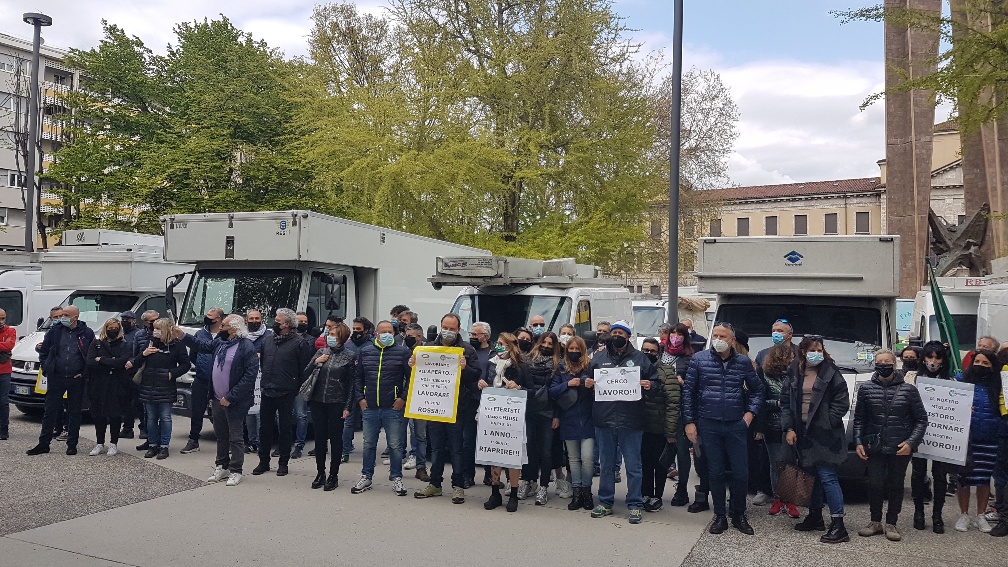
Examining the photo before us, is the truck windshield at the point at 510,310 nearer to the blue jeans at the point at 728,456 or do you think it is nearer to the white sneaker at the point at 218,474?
the white sneaker at the point at 218,474

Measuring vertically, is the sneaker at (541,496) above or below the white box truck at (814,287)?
below

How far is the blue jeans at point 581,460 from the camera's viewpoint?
902 cm

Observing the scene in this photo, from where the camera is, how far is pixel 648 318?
2202 cm

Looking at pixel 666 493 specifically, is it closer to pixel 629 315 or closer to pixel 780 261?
pixel 780 261

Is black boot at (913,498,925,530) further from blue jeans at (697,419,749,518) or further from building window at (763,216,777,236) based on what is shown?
building window at (763,216,777,236)

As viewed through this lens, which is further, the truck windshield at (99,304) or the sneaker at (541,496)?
the truck windshield at (99,304)

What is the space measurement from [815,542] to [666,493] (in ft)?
8.04

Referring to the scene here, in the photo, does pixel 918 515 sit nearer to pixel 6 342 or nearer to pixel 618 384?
pixel 618 384

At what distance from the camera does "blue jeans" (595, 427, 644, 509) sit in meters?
8.68

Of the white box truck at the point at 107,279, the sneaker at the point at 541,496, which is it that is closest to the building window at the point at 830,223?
the white box truck at the point at 107,279

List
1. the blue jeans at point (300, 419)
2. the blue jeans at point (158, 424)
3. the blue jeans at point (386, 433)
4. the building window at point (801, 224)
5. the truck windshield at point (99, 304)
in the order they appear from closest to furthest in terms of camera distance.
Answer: the blue jeans at point (386, 433)
the blue jeans at point (158, 424)
the blue jeans at point (300, 419)
the truck windshield at point (99, 304)
the building window at point (801, 224)

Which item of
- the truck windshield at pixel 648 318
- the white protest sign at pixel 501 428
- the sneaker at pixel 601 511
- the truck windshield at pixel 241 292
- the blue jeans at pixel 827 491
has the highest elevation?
the truck windshield at pixel 241 292

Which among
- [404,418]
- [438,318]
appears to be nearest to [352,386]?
[404,418]

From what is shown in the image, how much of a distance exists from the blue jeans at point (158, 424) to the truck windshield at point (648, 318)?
12.3 metres
